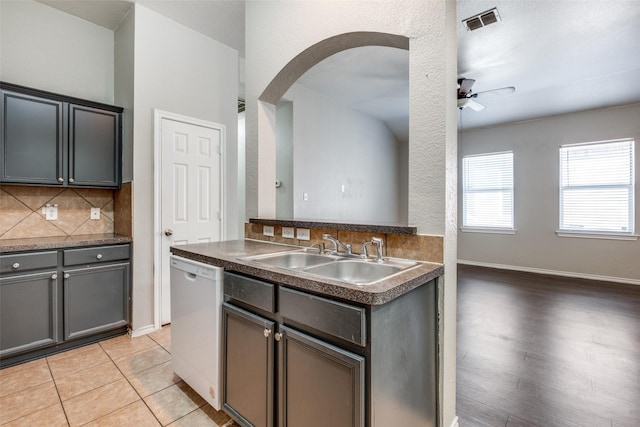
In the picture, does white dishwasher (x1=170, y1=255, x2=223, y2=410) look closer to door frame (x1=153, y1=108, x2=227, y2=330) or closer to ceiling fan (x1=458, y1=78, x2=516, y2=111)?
door frame (x1=153, y1=108, x2=227, y2=330)

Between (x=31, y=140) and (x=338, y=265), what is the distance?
2.72 m

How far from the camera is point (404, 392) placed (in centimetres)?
124

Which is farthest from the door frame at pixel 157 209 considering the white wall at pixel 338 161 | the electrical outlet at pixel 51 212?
the white wall at pixel 338 161

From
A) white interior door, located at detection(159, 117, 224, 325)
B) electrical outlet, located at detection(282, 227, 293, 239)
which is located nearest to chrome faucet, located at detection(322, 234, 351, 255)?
electrical outlet, located at detection(282, 227, 293, 239)

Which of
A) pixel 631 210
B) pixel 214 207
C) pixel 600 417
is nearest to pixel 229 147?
pixel 214 207

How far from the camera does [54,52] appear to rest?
2.79m

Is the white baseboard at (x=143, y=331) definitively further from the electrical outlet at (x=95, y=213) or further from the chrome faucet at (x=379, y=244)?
the chrome faucet at (x=379, y=244)

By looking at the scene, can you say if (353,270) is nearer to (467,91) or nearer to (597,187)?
(467,91)

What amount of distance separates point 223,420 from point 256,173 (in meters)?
1.66

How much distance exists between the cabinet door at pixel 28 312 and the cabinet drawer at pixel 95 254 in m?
0.15

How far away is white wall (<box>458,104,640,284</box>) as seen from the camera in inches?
186

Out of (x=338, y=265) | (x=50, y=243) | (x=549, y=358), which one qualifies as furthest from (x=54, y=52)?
(x=549, y=358)

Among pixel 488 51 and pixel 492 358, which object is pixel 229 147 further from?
pixel 492 358

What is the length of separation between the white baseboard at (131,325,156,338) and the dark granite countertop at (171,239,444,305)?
1413 millimetres
